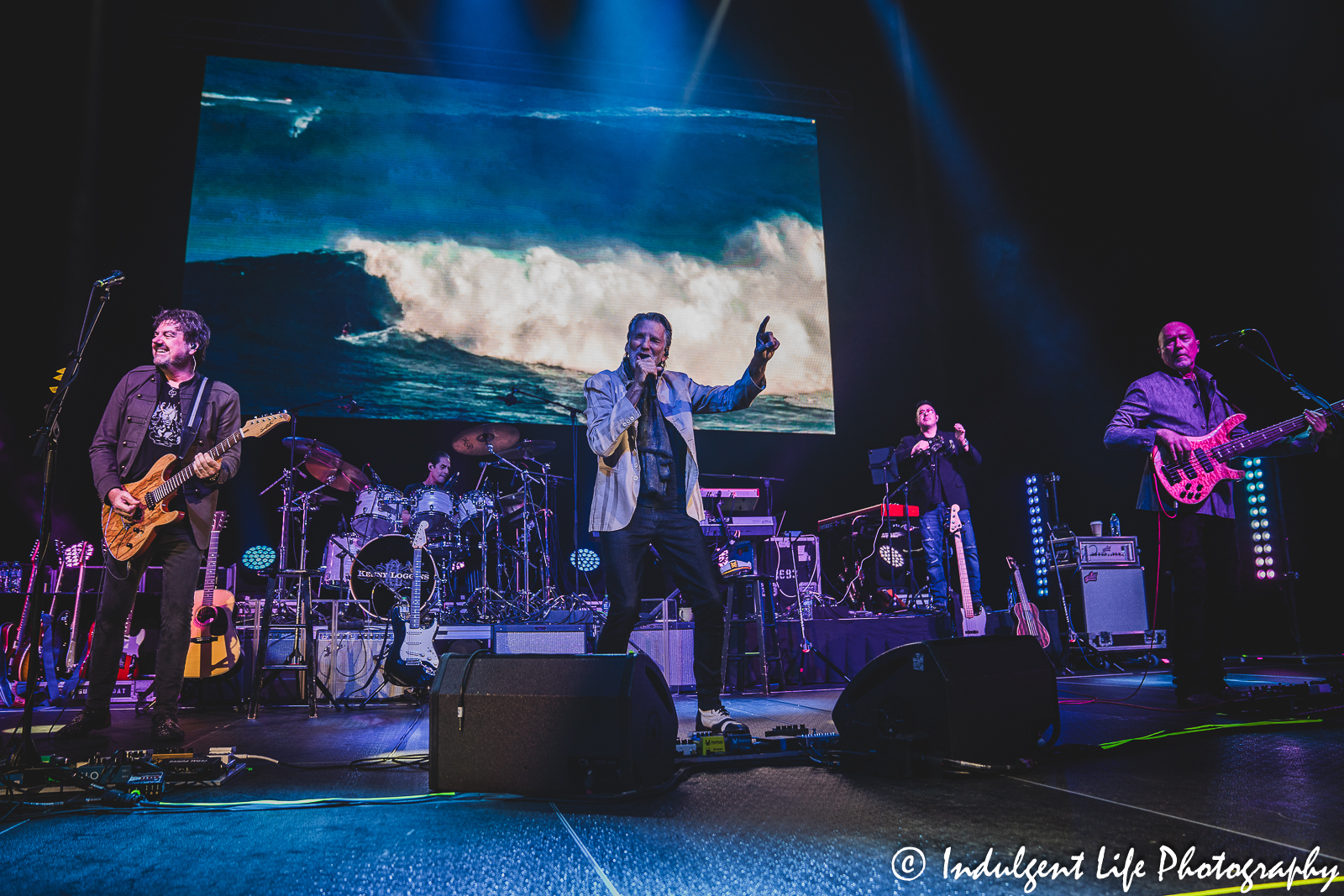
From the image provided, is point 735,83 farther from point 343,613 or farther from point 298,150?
point 343,613

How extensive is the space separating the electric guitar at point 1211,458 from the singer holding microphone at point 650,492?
86.3 inches

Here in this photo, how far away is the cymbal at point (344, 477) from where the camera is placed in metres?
7.42

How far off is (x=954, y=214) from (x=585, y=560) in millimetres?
5991

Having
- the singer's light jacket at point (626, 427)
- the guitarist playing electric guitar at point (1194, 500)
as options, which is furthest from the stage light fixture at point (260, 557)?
the guitarist playing electric guitar at point (1194, 500)

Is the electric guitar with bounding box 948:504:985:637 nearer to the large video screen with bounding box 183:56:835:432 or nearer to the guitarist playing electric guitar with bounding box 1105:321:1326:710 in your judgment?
the large video screen with bounding box 183:56:835:432

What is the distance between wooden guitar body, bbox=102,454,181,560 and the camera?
3805 mm

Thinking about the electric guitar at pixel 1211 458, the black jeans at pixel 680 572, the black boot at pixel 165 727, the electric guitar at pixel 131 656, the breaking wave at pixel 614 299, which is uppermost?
the breaking wave at pixel 614 299

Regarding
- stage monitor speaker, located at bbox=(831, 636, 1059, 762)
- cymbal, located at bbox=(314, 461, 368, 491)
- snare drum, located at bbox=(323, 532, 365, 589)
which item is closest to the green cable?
stage monitor speaker, located at bbox=(831, 636, 1059, 762)

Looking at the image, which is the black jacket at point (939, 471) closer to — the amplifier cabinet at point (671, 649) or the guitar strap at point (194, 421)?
the amplifier cabinet at point (671, 649)

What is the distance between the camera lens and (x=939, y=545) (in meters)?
7.79

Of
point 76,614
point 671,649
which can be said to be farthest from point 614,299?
point 76,614

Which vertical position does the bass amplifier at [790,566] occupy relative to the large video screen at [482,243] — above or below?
below

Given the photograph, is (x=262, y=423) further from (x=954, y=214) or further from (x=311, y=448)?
(x=954, y=214)

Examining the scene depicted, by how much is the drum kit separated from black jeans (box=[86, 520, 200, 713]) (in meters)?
3.12
